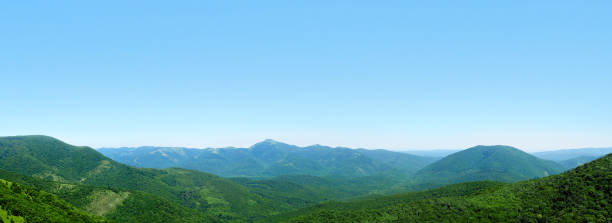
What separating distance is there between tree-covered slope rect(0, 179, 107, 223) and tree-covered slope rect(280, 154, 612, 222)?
13052 centimetres

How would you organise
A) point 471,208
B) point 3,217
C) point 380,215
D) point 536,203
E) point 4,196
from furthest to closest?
point 380,215 → point 471,208 → point 536,203 → point 4,196 → point 3,217

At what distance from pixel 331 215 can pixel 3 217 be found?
501 feet

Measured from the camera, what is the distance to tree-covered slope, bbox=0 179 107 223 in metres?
80.0

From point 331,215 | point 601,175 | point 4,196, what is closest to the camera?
point 4,196

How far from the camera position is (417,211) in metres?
155

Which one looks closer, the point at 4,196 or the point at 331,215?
the point at 4,196

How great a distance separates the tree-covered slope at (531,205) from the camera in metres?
108

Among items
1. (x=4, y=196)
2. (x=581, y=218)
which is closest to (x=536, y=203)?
(x=581, y=218)

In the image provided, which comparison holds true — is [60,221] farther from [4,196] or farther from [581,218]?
[581,218]

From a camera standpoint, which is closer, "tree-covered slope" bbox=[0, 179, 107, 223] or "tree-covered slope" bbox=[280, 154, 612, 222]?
"tree-covered slope" bbox=[0, 179, 107, 223]

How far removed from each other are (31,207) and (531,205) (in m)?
201

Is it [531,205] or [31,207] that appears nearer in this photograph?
[31,207]

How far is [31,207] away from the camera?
90.1 meters

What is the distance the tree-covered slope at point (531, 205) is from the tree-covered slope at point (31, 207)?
130518 millimetres
